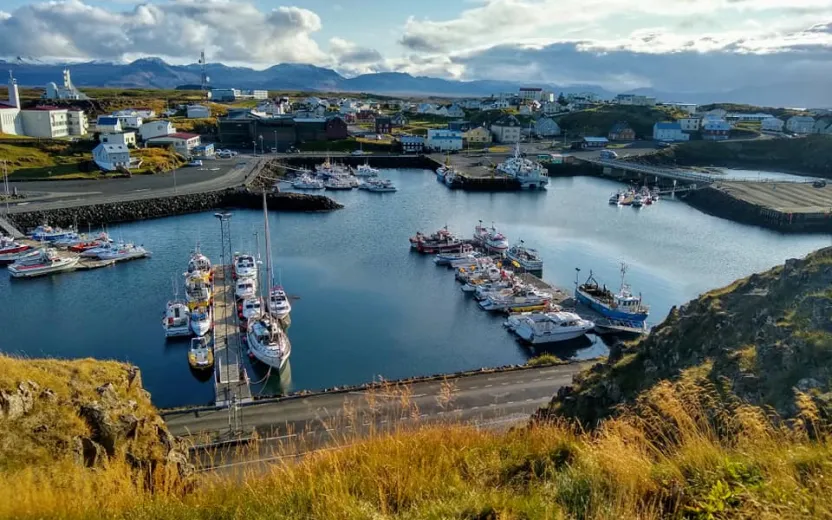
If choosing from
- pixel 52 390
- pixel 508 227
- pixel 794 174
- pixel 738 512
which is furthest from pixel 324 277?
pixel 794 174

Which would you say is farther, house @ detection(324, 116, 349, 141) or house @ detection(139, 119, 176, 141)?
house @ detection(324, 116, 349, 141)

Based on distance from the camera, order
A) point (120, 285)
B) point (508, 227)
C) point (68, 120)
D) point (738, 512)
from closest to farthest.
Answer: point (738, 512) → point (120, 285) → point (508, 227) → point (68, 120)

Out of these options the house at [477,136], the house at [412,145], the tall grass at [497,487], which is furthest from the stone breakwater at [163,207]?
the tall grass at [497,487]

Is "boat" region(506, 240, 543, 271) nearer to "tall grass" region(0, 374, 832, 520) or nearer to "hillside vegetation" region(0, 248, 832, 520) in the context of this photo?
"hillside vegetation" region(0, 248, 832, 520)

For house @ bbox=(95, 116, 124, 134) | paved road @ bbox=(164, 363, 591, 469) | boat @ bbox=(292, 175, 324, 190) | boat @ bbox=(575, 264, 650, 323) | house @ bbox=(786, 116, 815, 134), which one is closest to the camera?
paved road @ bbox=(164, 363, 591, 469)

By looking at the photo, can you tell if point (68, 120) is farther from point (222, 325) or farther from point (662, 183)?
point (662, 183)

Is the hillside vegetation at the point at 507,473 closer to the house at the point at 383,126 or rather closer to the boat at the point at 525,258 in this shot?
the boat at the point at 525,258

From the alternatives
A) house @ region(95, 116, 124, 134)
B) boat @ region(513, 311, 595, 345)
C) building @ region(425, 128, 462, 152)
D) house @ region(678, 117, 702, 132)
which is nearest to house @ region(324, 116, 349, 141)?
building @ region(425, 128, 462, 152)
